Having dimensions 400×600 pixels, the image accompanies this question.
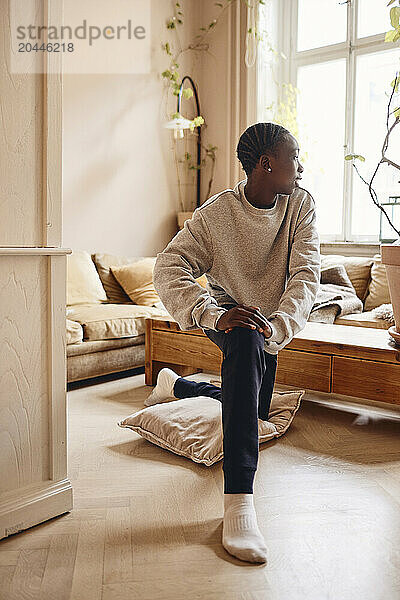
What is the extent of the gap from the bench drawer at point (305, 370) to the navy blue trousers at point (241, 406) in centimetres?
89

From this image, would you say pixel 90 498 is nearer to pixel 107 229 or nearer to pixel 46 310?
pixel 46 310

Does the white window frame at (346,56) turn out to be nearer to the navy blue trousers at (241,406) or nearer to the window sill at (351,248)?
the window sill at (351,248)

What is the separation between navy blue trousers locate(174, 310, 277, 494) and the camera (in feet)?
5.38

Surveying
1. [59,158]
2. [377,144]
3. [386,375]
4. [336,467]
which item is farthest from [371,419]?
[377,144]

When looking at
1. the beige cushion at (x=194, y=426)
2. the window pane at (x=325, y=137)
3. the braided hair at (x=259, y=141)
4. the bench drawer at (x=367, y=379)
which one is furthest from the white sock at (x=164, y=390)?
the window pane at (x=325, y=137)

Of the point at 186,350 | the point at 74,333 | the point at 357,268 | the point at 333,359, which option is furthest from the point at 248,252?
the point at 357,268

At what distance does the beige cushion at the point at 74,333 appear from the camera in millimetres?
3191

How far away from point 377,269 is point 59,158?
2818mm

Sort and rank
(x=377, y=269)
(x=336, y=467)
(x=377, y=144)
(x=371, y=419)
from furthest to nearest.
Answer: (x=377, y=144), (x=377, y=269), (x=371, y=419), (x=336, y=467)

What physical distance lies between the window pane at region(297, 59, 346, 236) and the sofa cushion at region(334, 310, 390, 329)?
131 centimetres

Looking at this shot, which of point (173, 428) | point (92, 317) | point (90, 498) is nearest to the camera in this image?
point (90, 498)

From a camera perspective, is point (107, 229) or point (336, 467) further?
point (107, 229)

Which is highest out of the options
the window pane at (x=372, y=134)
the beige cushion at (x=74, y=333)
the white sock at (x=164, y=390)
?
the window pane at (x=372, y=134)

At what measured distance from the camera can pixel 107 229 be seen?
4.58 m
